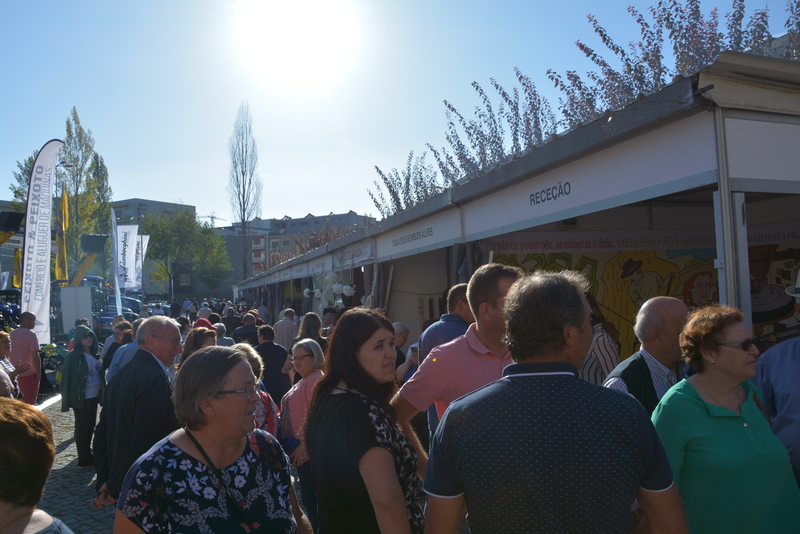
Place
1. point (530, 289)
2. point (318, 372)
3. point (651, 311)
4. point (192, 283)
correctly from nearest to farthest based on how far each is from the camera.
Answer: point (530, 289) < point (651, 311) < point (318, 372) < point (192, 283)

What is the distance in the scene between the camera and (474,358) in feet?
10.2

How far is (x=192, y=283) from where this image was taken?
63250mm

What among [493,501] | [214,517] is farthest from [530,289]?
[214,517]

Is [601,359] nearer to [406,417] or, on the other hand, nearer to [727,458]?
[727,458]

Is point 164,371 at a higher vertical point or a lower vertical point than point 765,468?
higher

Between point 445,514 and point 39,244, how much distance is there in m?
14.1

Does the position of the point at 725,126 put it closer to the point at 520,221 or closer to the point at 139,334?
the point at 520,221

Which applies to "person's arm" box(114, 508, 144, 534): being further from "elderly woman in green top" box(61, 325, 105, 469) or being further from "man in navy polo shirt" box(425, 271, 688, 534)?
"elderly woman in green top" box(61, 325, 105, 469)

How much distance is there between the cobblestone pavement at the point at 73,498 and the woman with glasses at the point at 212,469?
4.01 metres

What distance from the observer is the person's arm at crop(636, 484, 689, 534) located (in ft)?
6.02

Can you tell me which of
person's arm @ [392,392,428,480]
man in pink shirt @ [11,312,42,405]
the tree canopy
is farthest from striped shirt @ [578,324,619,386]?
the tree canopy

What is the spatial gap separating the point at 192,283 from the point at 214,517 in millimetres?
65147

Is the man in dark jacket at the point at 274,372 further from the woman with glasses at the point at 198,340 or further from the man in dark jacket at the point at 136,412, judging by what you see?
the man in dark jacket at the point at 136,412

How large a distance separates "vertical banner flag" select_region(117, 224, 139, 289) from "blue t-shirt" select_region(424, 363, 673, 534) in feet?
84.4
